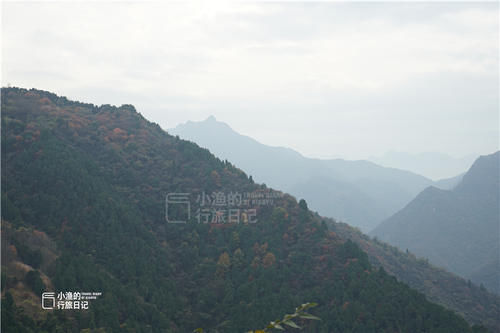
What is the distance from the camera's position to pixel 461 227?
153250 mm

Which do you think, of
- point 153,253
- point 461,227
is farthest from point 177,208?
point 461,227

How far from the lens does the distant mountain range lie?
13025cm

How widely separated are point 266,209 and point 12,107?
4278 centimetres

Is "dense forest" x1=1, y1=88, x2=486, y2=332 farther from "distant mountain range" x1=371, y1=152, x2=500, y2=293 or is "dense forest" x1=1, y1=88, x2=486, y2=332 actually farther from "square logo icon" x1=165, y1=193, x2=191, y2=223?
"distant mountain range" x1=371, y1=152, x2=500, y2=293

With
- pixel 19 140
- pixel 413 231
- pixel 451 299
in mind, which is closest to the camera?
pixel 19 140

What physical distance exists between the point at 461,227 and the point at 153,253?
146m

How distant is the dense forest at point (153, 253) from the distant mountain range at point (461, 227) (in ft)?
303

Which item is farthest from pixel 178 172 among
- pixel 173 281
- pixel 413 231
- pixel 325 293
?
pixel 413 231

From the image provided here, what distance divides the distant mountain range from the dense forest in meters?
92.4

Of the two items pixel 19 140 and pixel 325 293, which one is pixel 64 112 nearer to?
pixel 19 140

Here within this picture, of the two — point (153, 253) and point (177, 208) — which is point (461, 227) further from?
point (153, 253)

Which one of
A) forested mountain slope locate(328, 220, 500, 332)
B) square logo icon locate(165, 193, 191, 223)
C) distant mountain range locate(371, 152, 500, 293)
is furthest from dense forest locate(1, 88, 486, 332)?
distant mountain range locate(371, 152, 500, 293)

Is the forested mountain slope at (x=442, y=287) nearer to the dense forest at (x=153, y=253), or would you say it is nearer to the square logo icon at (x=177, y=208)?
the dense forest at (x=153, y=253)

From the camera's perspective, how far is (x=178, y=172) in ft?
202
